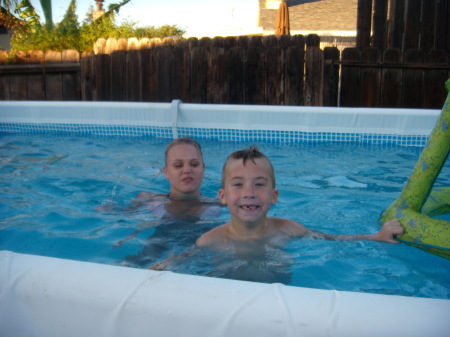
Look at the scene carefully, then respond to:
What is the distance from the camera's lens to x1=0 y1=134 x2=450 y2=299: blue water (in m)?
2.77

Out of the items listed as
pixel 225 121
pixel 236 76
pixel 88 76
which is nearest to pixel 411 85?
pixel 236 76

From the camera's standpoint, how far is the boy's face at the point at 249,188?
2598 mm

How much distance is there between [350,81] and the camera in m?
8.15

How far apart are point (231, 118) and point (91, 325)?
5.32m

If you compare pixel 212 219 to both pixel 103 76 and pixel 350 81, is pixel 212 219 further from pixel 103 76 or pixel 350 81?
pixel 103 76

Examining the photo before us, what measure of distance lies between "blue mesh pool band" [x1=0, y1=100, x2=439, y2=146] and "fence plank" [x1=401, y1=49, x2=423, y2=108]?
2269mm

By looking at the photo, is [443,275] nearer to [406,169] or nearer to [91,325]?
[91,325]

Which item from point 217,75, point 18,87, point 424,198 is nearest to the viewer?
point 424,198

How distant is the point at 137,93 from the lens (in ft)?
29.4

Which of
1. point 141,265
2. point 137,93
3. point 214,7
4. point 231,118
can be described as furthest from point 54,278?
point 214,7

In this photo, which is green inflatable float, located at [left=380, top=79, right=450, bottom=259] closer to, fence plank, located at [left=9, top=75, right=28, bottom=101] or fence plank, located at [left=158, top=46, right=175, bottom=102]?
fence plank, located at [left=158, top=46, right=175, bottom=102]

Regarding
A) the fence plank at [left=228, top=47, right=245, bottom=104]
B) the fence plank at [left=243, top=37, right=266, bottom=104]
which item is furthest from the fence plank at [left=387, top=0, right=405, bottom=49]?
the fence plank at [left=228, top=47, right=245, bottom=104]

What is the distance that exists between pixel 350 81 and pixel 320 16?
1509 centimetres

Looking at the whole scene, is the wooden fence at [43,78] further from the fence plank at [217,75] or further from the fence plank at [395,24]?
the fence plank at [395,24]
